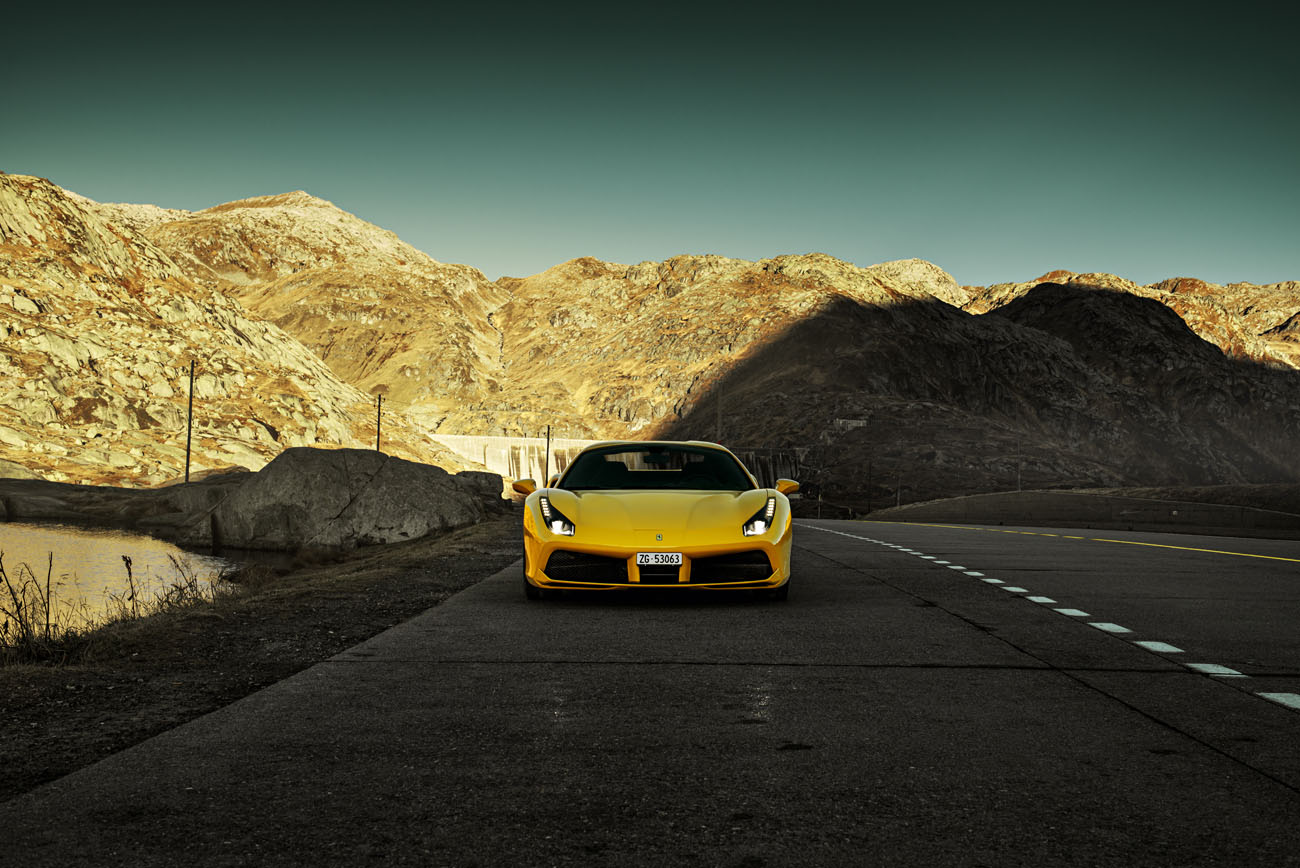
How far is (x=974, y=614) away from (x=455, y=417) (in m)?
154

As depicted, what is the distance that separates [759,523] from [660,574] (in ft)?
3.32

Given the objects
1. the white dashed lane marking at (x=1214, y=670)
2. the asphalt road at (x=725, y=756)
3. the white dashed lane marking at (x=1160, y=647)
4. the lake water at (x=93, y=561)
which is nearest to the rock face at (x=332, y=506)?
the lake water at (x=93, y=561)

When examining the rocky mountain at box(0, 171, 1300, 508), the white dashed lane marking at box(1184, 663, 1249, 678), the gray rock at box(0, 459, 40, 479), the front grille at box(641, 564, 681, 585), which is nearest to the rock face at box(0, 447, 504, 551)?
the front grille at box(641, 564, 681, 585)

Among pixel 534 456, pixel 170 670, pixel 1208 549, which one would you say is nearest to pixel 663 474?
pixel 170 670

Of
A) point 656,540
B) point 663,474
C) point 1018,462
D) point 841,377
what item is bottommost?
point 656,540

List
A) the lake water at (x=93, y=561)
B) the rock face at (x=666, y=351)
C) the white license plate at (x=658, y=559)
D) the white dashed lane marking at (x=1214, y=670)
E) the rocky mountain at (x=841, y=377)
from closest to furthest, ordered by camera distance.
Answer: the white dashed lane marking at (x=1214, y=670) → the white license plate at (x=658, y=559) → the lake water at (x=93, y=561) → the rocky mountain at (x=841, y=377) → the rock face at (x=666, y=351)

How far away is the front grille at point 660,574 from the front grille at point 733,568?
151 millimetres

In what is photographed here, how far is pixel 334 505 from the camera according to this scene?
104ft

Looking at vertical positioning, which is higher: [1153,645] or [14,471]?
[14,471]

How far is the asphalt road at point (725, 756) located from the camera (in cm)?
311

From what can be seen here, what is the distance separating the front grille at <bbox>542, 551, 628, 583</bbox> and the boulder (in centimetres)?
2270

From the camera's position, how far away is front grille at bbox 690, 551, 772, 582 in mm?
8633

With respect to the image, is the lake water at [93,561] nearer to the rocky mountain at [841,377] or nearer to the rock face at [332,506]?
the rock face at [332,506]

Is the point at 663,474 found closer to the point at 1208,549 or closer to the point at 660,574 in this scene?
the point at 660,574
